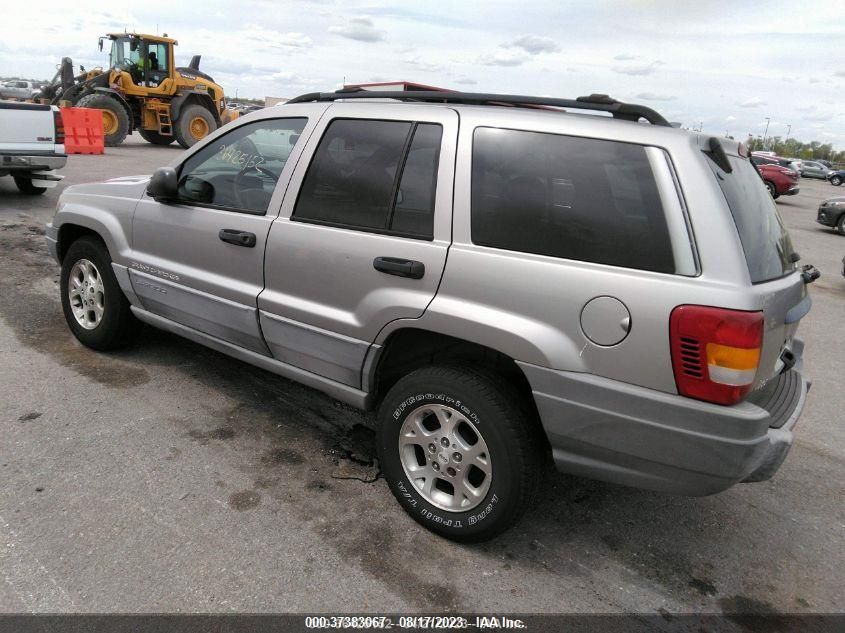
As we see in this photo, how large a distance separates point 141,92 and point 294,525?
766 inches

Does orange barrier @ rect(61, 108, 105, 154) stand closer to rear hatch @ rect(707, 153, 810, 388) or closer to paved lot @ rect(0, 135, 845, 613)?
paved lot @ rect(0, 135, 845, 613)

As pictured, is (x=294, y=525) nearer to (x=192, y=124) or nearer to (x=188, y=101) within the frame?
(x=192, y=124)

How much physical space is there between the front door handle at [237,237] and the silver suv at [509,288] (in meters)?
0.01

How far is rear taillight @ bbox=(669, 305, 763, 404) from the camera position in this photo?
2193mm

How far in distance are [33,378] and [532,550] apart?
3276 millimetres

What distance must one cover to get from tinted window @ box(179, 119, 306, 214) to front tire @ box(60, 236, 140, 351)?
0.98 meters

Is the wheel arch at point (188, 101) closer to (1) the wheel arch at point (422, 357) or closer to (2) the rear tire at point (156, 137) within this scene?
(2) the rear tire at point (156, 137)

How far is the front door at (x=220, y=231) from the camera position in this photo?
343 cm

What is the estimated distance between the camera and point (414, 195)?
2898mm

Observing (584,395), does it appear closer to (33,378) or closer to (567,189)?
(567,189)

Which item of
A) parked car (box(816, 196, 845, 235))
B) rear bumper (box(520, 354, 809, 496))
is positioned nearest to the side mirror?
rear bumper (box(520, 354, 809, 496))

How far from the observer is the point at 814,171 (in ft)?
153

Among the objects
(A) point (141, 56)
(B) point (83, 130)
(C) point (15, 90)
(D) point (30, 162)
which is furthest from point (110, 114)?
(C) point (15, 90)

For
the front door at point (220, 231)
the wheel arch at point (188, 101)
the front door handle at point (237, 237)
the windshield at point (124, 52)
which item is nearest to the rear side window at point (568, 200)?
the front door at point (220, 231)
